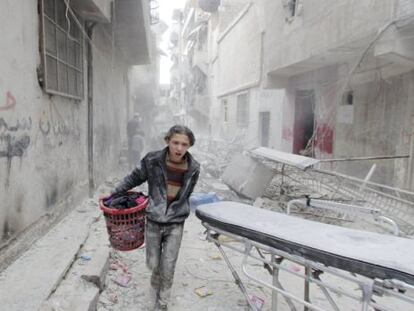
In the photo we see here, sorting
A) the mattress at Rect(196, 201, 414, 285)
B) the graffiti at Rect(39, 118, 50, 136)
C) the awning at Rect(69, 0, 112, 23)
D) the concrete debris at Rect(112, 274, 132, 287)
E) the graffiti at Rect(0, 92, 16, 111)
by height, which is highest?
the awning at Rect(69, 0, 112, 23)

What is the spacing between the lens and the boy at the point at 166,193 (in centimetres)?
276

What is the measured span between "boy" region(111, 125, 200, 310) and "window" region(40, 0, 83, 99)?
74.2 inches

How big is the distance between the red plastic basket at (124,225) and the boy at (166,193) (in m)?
0.07

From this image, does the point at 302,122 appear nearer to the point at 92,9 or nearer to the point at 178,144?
the point at 92,9

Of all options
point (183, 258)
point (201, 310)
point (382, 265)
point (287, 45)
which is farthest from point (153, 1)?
point (382, 265)

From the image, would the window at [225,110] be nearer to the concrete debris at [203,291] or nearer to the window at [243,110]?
the window at [243,110]

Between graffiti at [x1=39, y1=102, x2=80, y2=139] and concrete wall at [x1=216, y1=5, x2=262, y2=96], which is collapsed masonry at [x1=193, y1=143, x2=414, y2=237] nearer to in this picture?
graffiti at [x1=39, y1=102, x2=80, y2=139]

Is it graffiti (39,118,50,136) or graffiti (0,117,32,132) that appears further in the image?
graffiti (39,118,50,136)

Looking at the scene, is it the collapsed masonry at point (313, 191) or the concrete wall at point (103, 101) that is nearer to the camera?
the collapsed masonry at point (313, 191)

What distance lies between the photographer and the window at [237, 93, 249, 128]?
14.9 m

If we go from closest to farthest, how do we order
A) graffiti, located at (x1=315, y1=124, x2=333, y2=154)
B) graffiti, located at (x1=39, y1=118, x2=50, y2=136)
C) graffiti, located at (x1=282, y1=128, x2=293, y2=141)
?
1. graffiti, located at (x1=39, y1=118, x2=50, y2=136)
2. graffiti, located at (x1=315, y1=124, x2=333, y2=154)
3. graffiti, located at (x1=282, y1=128, x2=293, y2=141)

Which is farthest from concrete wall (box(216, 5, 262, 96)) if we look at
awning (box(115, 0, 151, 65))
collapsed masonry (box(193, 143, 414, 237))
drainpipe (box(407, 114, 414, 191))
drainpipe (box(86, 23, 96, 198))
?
drainpipe (box(407, 114, 414, 191))

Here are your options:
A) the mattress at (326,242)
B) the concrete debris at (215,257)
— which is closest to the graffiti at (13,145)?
the mattress at (326,242)

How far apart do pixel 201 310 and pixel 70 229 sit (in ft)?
6.98
